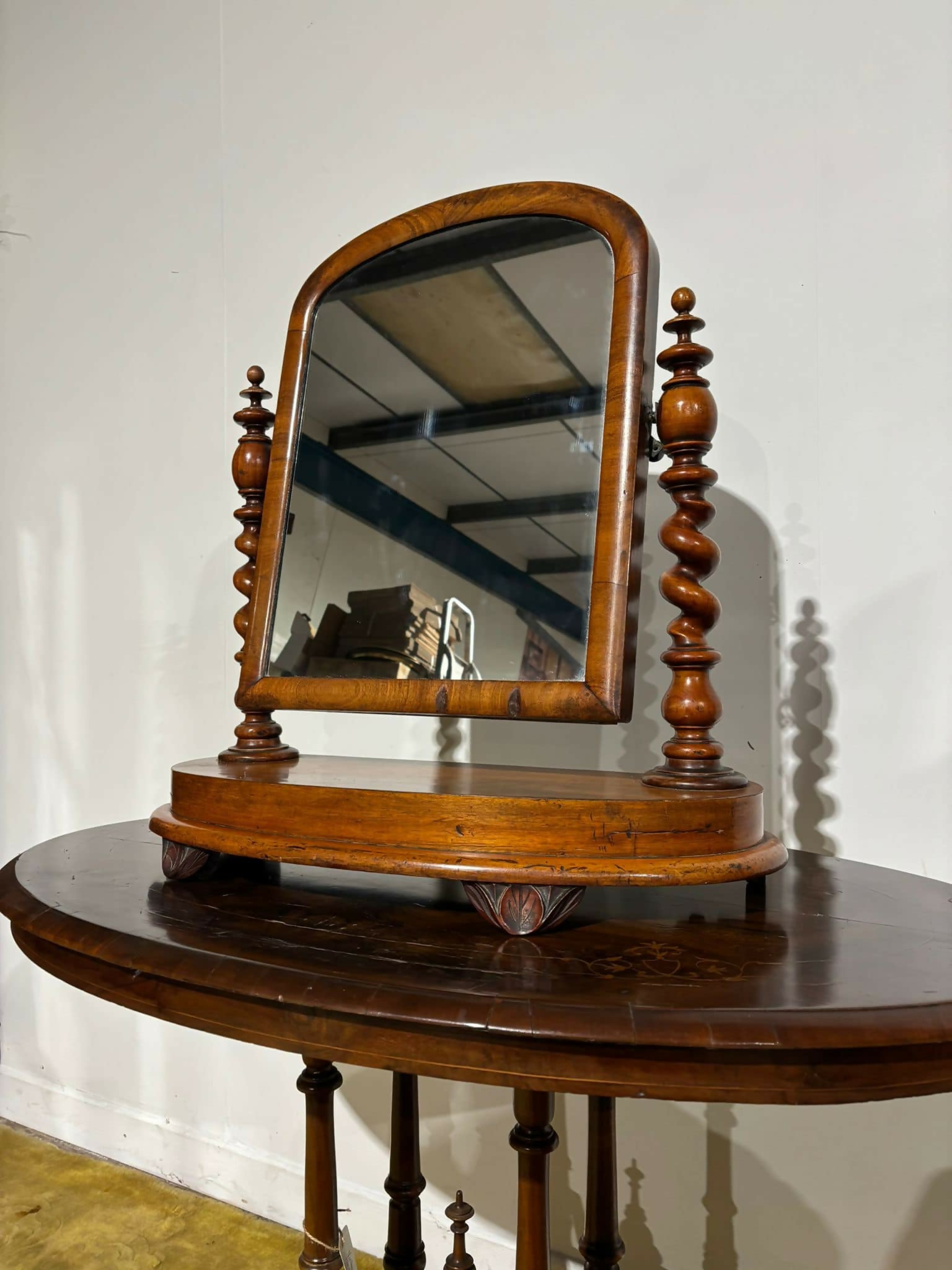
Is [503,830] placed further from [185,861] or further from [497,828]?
[185,861]

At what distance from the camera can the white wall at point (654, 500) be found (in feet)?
3.63

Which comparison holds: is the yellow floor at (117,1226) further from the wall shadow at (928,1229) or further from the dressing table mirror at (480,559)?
the dressing table mirror at (480,559)

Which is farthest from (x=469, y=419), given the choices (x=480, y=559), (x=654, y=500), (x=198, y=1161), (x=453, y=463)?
(x=198, y=1161)

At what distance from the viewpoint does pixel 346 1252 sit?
1008 millimetres

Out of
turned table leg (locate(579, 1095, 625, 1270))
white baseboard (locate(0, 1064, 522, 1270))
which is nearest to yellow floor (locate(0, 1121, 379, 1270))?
white baseboard (locate(0, 1064, 522, 1270))

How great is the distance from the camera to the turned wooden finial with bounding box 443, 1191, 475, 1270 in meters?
0.91

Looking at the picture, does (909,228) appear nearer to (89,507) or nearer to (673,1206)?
(673,1206)

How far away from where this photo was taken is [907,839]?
1102mm

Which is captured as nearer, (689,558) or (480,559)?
(689,558)

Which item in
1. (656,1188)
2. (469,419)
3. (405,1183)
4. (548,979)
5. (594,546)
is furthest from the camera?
(656,1188)

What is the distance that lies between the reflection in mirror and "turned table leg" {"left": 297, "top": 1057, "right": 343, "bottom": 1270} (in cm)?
45

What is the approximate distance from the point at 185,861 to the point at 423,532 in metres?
0.40

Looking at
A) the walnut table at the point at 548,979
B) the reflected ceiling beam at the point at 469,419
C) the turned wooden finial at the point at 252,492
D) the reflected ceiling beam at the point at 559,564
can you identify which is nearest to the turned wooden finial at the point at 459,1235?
the walnut table at the point at 548,979

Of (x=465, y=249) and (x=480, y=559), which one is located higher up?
(x=465, y=249)
